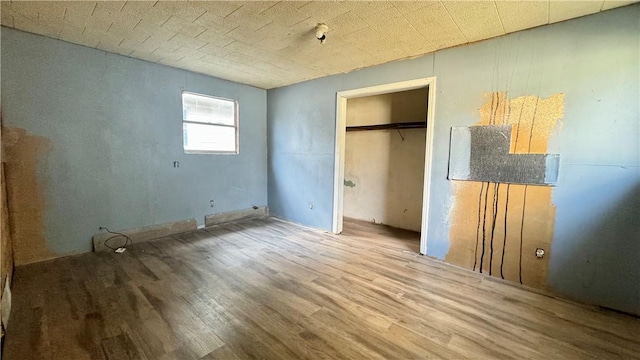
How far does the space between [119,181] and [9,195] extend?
38.2 inches

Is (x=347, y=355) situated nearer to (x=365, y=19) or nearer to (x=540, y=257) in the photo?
(x=540, y=257)

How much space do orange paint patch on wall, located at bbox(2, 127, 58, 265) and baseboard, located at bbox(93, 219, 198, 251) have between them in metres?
0.49

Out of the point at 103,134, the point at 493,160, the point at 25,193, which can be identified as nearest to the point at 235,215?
the point at 103,134

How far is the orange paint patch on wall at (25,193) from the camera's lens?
2.71 m

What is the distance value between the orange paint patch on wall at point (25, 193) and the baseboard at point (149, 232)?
19.5 inches

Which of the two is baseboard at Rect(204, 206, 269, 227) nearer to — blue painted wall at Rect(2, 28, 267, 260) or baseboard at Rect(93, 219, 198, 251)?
blue painted wall at Rect(2, 28, 267, 260)

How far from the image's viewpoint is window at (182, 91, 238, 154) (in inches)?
164

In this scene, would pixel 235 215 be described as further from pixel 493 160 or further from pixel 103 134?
pixel 493 160

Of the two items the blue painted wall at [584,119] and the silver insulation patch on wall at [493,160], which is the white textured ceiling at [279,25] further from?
the silver insulation patch on wall at [493,160]

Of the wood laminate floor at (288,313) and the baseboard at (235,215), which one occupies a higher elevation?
the baseboard at (235,215)

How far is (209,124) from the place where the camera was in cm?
445

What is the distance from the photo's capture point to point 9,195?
2707 millimetres

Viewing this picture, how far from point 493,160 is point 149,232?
15.5 feet

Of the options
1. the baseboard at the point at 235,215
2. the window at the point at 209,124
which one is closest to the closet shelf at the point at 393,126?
the window at the point at 209,124
